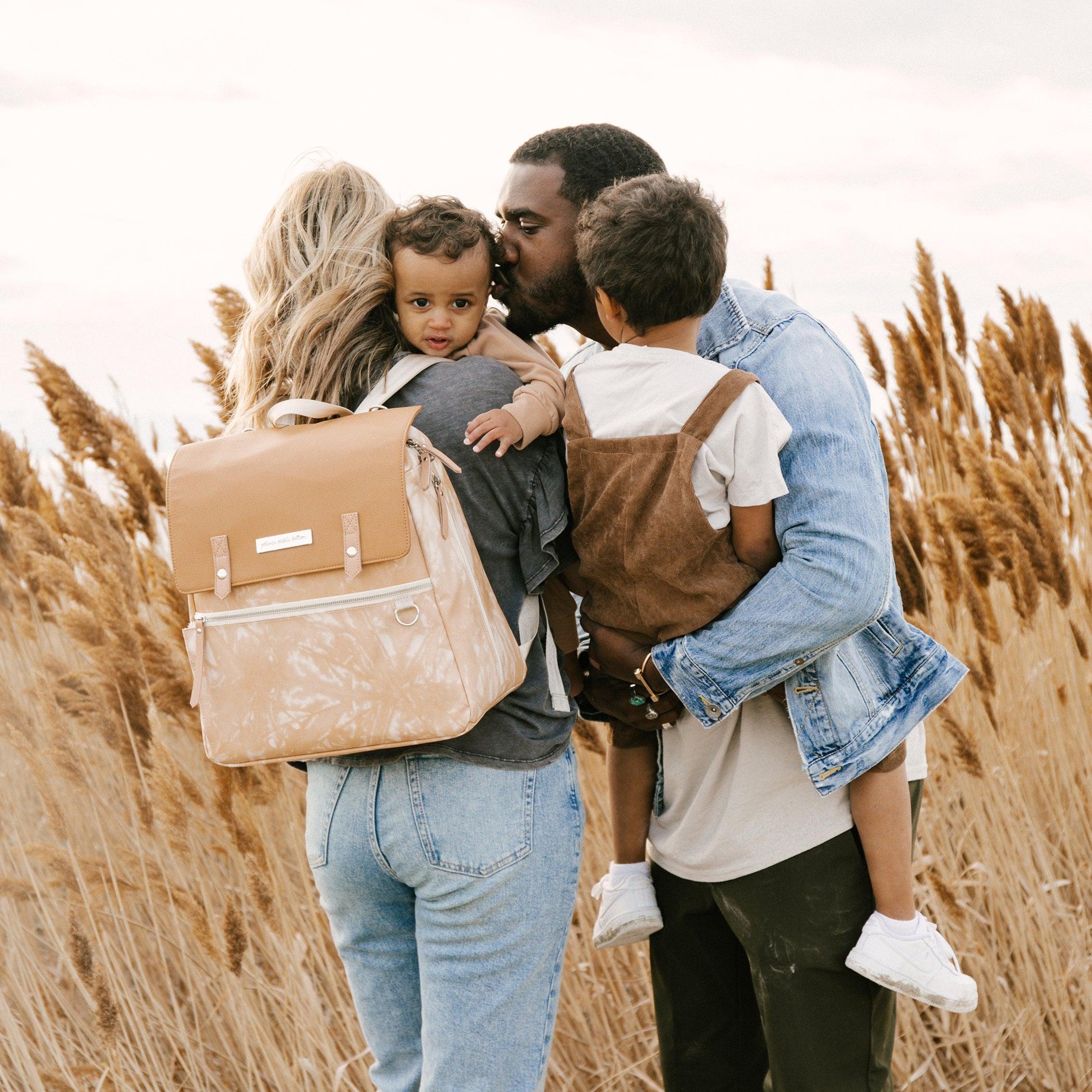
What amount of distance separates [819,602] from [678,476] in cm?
24

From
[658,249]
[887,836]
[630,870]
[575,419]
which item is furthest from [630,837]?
[658,249]

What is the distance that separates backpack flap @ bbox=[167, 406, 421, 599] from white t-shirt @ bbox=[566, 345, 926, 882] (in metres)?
0.32

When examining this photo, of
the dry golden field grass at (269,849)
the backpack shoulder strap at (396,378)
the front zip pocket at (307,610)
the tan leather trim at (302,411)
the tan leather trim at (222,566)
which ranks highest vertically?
the backpack shoulder strap at (396,378)

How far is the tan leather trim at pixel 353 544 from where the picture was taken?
1.18 meters

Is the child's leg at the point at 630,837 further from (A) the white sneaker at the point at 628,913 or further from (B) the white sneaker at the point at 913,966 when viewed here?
(B) the white sneaker at the point at 913,966

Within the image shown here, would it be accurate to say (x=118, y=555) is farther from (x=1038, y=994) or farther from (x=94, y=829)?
(x=1038, y=994)

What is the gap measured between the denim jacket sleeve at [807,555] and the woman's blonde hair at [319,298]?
20.4 inches

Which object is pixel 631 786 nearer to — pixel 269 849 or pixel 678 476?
pixel 678 476

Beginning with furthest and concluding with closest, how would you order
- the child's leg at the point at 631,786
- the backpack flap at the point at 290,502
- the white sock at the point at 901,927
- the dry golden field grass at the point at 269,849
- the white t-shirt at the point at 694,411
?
the dry golden field grass at the point at 269,849, the child's leg at the point at 631,786, the white sock at the point at 901,927, the white t-shirt at the point at 694,411, the backpack flap at the point at 290,502

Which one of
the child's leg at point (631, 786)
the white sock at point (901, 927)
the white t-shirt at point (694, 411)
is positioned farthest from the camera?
the child's leg at point (631, 786)

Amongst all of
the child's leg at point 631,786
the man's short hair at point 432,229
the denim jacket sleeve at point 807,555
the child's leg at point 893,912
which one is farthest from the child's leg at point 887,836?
the man's short hair at point 432,229

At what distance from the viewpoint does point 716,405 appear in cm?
129

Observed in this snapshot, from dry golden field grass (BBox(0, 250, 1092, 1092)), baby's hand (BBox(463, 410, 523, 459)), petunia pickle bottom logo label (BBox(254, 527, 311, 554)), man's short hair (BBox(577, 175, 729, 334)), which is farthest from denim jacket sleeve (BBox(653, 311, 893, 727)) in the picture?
dry golden field grass (BBox(0, 250, 1092, 1092))

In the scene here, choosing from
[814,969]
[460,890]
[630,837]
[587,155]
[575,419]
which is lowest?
[814,969]
